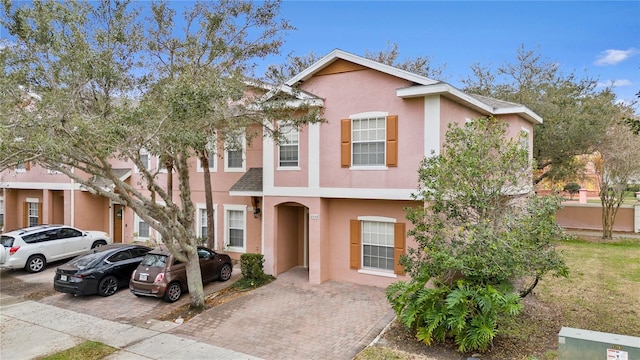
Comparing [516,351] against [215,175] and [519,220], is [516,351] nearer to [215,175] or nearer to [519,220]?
[519,220]

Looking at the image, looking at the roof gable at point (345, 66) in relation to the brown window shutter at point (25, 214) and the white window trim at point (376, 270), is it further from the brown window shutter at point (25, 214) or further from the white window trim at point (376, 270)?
the brown window shutter at point (25, 214)

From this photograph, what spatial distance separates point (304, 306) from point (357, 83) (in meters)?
7.54

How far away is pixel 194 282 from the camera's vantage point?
11883 mm

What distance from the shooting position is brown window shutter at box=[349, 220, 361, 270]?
13688 millimetres

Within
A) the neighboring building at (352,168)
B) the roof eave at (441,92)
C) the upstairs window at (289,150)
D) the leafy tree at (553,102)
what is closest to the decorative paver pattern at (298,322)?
the neighboring building at (352,168)

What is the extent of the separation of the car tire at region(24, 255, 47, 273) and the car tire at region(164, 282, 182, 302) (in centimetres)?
876

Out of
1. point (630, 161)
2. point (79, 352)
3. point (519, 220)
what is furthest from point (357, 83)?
point (630, 161)

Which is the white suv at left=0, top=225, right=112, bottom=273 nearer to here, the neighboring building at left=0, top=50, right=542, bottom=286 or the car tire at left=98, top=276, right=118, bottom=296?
the car tire at left=98, top=276, right=118, bottom=296

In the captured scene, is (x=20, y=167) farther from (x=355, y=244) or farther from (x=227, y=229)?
(x=355, y=244)

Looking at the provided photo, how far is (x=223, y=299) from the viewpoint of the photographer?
1273cm

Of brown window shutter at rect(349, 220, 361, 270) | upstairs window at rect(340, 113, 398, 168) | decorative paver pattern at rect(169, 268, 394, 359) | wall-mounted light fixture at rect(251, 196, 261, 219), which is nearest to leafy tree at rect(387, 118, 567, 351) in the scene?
decorative paver pattern at rect(169, 268, 394, 359)

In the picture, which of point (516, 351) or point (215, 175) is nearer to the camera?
point (516, 351)

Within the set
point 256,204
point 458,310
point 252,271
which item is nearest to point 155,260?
point 252,271

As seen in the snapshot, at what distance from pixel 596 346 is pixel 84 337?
37.7ft
